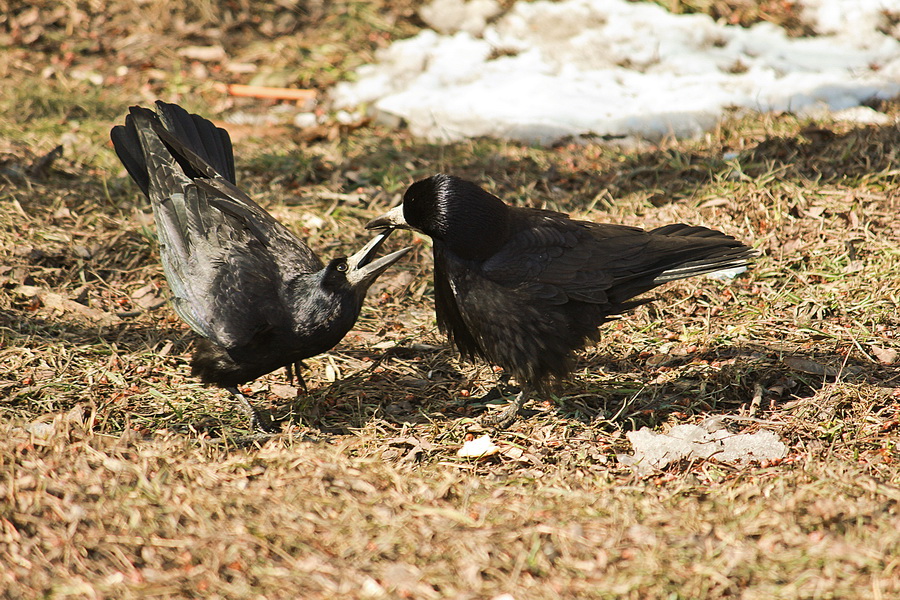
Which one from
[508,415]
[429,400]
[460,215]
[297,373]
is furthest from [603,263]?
[297,373]

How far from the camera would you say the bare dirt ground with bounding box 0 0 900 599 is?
9.58 feet

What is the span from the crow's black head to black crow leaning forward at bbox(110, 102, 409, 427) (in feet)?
0.92

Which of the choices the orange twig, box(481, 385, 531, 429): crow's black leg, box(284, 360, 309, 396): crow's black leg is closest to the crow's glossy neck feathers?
box(481, 385, 531, 429): crow's black leg

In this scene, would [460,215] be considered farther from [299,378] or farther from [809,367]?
[809,367]

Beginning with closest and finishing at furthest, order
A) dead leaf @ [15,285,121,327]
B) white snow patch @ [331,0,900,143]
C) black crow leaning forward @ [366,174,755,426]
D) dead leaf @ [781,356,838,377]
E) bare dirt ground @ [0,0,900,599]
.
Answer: bare dirt ground @ [0,0,900,599] → black crow leaning forward @ [366,174,755,426] → dead leaf @ [781,356,838,377] → dead leaf @ [15,285,121,327] → white snow patch @ [331,0,900,143]

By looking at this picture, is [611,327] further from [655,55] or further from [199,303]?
[655,55]

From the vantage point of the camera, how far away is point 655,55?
837cm

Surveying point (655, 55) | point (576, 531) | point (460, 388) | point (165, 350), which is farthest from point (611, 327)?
point (655, 55)

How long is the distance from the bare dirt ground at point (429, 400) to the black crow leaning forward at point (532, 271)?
47 centimetres

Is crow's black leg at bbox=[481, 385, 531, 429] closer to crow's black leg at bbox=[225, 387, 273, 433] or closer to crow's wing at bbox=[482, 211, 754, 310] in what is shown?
crow's wing at bbox=[482, 211, 754, 310]

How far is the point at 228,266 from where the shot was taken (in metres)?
4.46

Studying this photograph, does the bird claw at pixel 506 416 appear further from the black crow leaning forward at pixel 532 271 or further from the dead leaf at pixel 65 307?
the dead leaf at pixel 65 307

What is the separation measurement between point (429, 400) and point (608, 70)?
4.97 m

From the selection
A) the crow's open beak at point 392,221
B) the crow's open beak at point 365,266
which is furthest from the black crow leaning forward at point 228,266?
the crow's open beak at point 392,221
